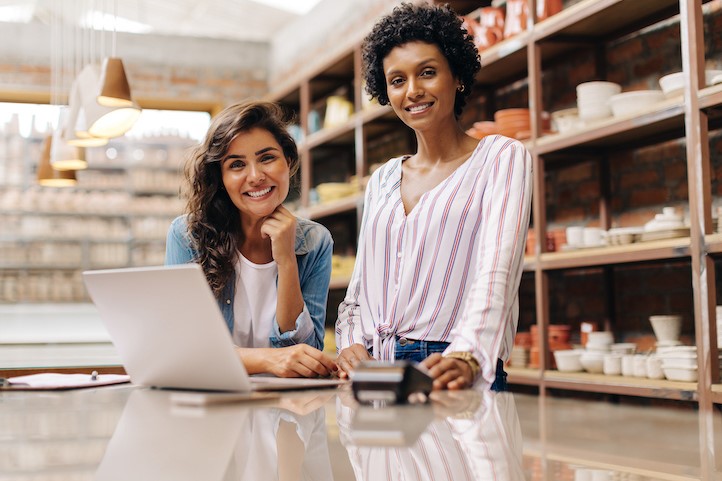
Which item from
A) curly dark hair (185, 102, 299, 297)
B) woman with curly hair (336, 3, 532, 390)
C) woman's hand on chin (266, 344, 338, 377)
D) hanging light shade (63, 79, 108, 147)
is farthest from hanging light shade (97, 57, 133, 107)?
woman's hand on chin (266, 344, 338, 377)

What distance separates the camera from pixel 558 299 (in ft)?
13.8

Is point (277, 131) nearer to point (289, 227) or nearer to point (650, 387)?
point (289, 227)

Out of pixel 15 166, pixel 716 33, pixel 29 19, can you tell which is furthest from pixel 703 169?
pixel 29 19

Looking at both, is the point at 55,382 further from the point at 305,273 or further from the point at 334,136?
the point at 334,136

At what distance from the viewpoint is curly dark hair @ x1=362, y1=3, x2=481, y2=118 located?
186cm

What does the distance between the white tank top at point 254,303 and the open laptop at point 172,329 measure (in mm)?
433

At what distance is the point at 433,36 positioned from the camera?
1863 mm

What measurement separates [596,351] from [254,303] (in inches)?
76.6

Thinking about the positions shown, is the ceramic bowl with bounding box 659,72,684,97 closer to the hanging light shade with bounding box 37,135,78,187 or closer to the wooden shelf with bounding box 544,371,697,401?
the wooden shelf with bounding box 544,371,697,401

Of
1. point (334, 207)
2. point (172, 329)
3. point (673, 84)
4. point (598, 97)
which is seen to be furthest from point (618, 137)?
point (172, 329)

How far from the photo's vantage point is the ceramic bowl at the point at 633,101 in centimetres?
314

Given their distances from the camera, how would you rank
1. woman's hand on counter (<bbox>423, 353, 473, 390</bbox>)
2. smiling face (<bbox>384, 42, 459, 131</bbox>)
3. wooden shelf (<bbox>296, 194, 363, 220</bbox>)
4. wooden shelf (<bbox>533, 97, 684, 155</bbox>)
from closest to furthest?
woman's hand on counter (<bbox>423, 353, 473, 390</bbox>)
smiling face (<bbox>384, 42, 459, 131</bbox>)
wooden shelf (<bbox>533, 97, 684, 155</bbox>)
wooden shelf (<bbox>296, 194, 363, 220</bbox>)

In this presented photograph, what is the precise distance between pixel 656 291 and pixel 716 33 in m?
1.05

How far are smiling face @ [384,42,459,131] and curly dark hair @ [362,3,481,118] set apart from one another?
0.02 meters
